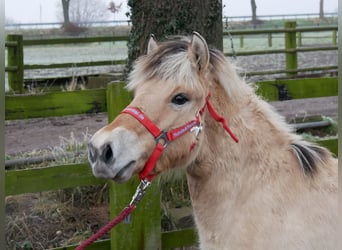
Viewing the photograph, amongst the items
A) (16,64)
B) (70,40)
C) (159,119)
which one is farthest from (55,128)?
(159,119)

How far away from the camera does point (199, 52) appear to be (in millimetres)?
2855

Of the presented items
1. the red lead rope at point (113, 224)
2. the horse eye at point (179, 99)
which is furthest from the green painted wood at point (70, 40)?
the horse eye at point (179, 99)

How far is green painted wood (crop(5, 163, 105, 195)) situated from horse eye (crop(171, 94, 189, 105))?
1.29 metres

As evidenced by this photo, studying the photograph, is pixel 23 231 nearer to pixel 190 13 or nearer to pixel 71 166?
pixel 71 166

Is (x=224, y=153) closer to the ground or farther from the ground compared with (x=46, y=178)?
farther from the ground

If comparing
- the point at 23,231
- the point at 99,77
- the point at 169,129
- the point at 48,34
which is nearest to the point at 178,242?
the point at 23,231

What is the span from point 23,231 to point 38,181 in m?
0.95

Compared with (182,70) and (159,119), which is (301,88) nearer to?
(182,70)

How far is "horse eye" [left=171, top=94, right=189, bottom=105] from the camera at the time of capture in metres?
2.76

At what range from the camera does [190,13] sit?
13.9ft

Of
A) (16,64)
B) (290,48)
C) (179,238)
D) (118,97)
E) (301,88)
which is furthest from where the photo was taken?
(290,48)

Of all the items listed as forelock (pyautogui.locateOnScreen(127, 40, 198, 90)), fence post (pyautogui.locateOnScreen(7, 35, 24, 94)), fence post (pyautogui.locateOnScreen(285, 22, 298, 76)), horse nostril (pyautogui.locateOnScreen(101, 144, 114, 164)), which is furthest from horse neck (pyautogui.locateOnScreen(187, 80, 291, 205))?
fence post (pyautogui.locateOnScreen(285, 22, 298, 76))

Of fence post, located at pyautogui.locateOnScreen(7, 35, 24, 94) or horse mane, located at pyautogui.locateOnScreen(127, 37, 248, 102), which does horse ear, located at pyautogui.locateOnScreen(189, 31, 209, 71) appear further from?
fence post, located at pyautogui.locateOnScreen(7, 35, 24, 94)

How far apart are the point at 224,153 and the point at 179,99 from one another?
419 millimetres
